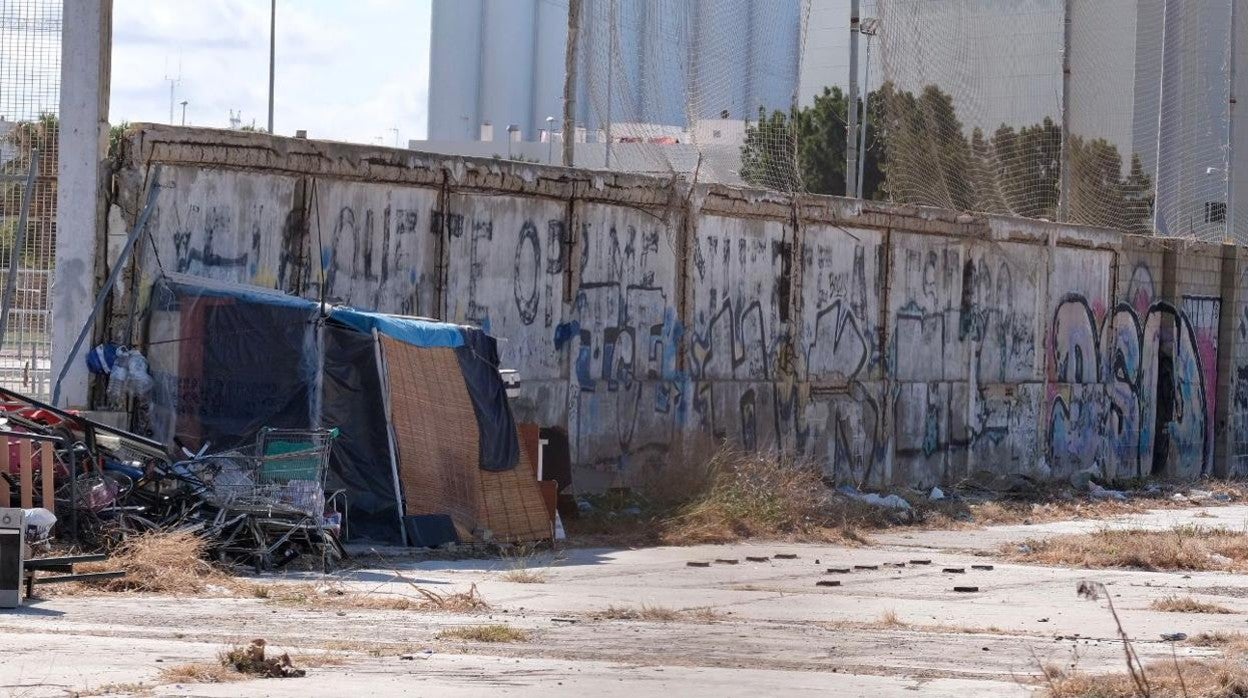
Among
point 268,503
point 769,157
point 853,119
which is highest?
point 853,119

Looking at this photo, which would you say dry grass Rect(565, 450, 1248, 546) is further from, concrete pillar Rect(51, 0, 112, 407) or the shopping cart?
concrete pillar Rect(51, 0, 112, 407)

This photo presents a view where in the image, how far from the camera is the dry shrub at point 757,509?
635 inches

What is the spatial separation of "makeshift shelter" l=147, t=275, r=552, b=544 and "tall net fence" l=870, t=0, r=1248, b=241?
12.4 m

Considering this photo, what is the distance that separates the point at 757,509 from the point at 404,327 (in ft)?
14.1

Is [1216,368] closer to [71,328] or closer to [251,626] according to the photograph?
[71,328]

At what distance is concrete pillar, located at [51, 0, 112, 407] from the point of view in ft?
45.9

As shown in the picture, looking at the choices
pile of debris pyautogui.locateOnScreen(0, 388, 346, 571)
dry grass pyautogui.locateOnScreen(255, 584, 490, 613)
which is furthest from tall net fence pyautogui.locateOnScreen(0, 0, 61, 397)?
dry grass pyautogui.locateOnScreen(255, 584, 490, 613)

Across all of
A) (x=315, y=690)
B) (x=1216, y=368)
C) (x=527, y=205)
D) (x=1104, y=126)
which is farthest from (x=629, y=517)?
(x=1104, y=126)

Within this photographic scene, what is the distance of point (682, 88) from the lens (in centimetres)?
2230

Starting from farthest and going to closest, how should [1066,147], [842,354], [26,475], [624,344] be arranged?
[1066,147] < [842,354] < [624,344] < [26,475]

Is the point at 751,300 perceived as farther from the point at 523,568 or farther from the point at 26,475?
the point at 26,475

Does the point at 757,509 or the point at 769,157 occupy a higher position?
the point at 769,157

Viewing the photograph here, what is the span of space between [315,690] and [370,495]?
6525mm

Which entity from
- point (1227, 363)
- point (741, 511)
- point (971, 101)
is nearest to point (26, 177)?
point (741, 511)
